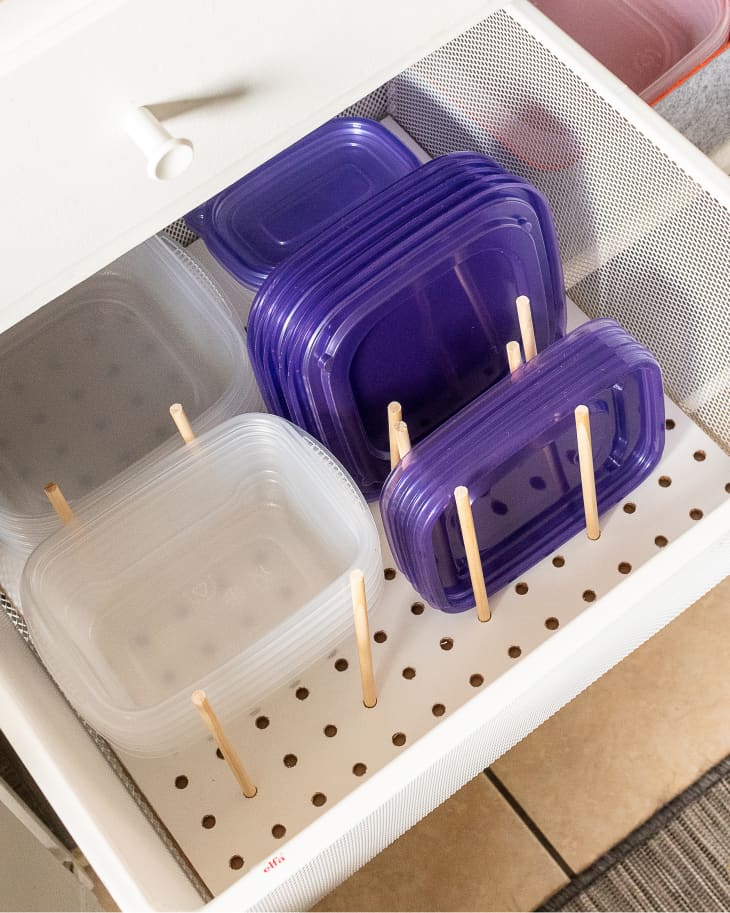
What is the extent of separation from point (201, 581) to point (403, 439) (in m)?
0.21

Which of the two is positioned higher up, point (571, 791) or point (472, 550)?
point (472, 550)

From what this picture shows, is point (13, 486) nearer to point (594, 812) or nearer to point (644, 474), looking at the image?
point (644, 474)

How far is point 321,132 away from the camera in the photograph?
1078mm

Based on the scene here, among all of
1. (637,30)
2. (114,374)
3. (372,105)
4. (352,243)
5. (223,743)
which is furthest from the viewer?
(637,30)

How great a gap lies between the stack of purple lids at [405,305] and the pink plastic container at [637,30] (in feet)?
1.57

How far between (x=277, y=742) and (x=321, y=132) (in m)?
0.58

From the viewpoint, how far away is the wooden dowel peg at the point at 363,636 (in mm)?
720

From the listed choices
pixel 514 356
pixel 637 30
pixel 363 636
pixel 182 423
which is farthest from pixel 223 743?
pixel 637 30

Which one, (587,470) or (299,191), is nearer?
(587,470)

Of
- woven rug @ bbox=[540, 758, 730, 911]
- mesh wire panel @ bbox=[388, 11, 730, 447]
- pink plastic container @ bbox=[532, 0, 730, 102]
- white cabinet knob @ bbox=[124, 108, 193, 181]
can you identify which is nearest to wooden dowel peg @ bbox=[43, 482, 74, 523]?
white cabinet knob @ bbox=[124, 108, 193, 181]

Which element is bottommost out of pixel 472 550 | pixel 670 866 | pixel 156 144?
pixel 670 866

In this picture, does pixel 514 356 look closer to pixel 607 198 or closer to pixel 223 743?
pixel 607 198

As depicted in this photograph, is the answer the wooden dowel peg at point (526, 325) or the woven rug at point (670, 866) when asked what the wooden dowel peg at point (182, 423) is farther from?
the woven rug at point (670, 866)

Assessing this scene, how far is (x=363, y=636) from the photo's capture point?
2.51ft
